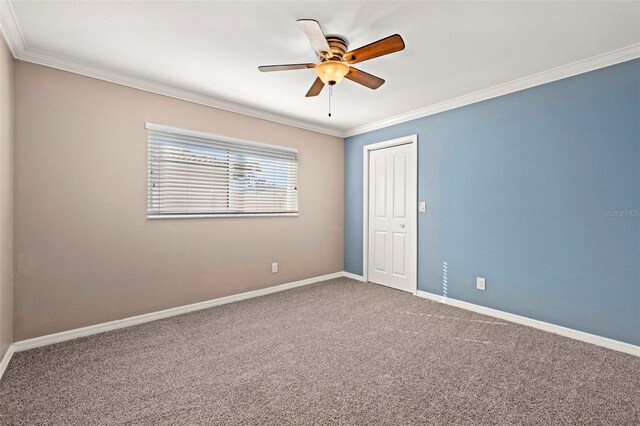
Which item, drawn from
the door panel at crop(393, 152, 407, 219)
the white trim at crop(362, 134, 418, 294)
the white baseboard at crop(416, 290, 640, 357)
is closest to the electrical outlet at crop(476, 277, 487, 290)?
the white baseboard at crop(416, 290, 640, 357)

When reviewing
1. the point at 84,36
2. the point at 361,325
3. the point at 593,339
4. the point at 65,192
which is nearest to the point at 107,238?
the point at 65,192

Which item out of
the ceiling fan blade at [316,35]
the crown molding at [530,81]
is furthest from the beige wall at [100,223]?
the crown molding at [530,81]

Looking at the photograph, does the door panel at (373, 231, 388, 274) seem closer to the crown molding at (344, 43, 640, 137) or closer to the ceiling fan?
the crown molding at (344, 43, 640, 137)

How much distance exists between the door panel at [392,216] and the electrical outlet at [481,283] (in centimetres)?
84

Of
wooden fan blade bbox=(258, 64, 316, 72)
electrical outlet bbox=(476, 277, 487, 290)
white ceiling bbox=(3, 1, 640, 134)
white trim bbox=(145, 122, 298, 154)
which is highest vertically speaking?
white ceiling bbox=(3, 1, 640, 134)

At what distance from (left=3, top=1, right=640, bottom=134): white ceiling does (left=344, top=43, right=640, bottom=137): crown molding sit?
0.09 meters

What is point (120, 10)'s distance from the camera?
1940 mm

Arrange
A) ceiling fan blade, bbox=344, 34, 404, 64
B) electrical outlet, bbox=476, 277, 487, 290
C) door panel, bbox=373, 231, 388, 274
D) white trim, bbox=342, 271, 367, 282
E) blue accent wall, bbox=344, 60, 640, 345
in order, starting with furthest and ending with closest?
white trim, bbox=342, 271, 367, 282, door panel, bbox=373, 231, 388, 274, electrical outlet, bbox=476, 277, 487, 290, blue accent wall, bbox=344, 60, 640, 345, ceiling fan blade, bbox=344, 34, 404, 64

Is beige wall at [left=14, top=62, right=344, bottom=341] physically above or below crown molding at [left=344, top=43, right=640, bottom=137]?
below

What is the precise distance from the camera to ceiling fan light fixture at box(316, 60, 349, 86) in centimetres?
214

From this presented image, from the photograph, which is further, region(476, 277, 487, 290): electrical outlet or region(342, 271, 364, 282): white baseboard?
region(342, 271, 364, 282): white baseboard

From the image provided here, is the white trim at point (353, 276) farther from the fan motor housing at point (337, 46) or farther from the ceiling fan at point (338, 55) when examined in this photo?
the fan motor housing at point (337, 46)

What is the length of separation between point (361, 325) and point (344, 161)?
2824mm

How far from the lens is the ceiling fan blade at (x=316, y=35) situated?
172 cm
